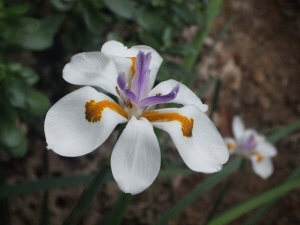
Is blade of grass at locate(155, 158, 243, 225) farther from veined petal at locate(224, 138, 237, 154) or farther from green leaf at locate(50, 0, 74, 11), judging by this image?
green leaf at locate(50, 0, 74, 11)

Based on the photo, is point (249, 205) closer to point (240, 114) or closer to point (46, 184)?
point (46, 184)

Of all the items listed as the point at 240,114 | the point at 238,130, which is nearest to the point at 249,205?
the point at 238,130

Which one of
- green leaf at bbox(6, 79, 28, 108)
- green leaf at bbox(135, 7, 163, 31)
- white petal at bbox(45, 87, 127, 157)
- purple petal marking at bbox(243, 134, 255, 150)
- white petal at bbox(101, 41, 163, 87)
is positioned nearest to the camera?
white petal at bbox(45, 87, 127, 157)

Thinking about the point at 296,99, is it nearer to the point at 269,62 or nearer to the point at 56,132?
the point at 269,62

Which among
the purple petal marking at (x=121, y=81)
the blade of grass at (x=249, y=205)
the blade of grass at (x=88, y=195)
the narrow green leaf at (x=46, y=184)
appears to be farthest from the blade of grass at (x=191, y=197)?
the purple petal marking at (x=121, y=81)

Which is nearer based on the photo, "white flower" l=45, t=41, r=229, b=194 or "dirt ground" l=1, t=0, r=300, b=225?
"white flower" l=45, t=41, r=229, b=194

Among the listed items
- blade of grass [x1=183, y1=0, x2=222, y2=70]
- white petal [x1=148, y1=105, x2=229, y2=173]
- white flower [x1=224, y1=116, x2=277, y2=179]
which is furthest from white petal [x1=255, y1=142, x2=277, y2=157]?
white petal [x1=148, y1=105, x2=229, y2=173]
